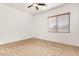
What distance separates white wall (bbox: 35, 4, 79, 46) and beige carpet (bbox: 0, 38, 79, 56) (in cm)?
9

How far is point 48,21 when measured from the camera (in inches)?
78.4

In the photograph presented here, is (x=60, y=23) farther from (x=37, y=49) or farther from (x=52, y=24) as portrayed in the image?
(x=37, y=49)

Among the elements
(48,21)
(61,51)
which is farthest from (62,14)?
(61,51)

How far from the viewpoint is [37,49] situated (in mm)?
1925

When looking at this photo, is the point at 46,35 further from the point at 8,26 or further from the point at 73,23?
the point at 8,26

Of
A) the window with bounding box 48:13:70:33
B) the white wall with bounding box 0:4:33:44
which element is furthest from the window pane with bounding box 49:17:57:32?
the white wall with bounding box 0:4:33:44

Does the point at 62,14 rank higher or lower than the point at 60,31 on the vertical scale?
higher

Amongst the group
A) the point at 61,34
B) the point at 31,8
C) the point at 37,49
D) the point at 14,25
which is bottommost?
the point at 37,49

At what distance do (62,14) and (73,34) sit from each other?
1.33 ft

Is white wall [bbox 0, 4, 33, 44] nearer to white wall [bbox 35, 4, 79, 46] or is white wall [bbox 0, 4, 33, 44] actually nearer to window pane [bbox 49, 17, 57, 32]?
white wall [bbox 35, 4, 79, 46]

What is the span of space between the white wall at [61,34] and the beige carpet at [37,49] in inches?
3.7

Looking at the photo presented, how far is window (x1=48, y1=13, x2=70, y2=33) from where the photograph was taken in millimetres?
1887

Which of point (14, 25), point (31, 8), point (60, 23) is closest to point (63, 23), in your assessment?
point (60, 23)

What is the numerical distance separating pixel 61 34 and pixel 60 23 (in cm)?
20
